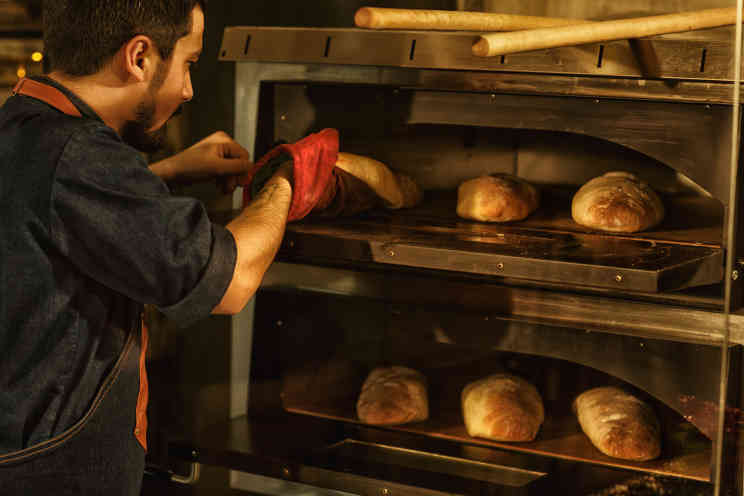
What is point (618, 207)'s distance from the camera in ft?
4.85

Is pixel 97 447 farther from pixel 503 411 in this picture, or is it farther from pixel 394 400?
pixel 503 411

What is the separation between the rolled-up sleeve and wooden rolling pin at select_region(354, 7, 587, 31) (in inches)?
13.5

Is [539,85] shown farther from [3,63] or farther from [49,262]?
[3,63]

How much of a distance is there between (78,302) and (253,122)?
60 cm

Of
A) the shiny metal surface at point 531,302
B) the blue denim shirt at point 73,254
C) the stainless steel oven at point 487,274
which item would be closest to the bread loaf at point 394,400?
the stainless steel oven at point 487,274

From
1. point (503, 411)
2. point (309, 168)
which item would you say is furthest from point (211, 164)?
point (503, 411)

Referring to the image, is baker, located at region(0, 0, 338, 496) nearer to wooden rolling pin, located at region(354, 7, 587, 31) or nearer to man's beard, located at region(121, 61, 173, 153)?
man's beard, located at region(121, 61, 173, 153)

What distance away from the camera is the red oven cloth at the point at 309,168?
56.3 inches

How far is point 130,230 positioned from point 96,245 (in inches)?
2.0

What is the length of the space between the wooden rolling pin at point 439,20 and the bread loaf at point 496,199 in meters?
0.34

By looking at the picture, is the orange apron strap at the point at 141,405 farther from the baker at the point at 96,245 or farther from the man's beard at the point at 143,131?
the man's beard at the point at 143,131

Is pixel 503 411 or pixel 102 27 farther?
pixel 503 411

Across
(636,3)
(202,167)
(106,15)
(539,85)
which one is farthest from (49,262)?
(636,3)

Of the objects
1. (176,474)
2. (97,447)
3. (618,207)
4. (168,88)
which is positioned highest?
(168,88)
